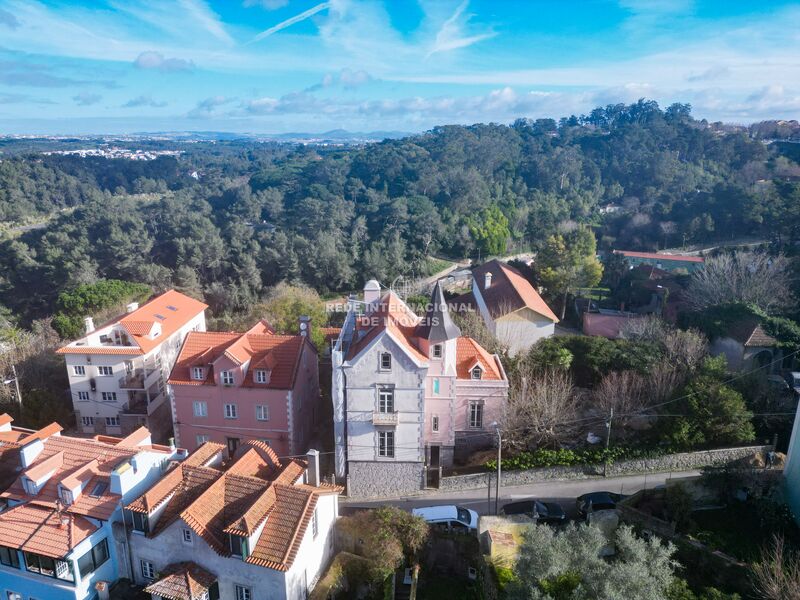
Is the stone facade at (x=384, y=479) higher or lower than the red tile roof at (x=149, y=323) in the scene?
lower

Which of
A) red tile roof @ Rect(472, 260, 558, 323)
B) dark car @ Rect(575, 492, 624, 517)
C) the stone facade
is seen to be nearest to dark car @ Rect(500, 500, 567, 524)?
dark car @ Rect(575, 492, 624, 517)

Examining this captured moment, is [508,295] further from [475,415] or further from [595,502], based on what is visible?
[595,502]

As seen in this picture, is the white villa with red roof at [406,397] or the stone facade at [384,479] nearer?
the white villa with red roof at [406,397]

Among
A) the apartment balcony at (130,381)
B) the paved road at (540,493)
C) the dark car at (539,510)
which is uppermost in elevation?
the apartment balcony at (130,381)

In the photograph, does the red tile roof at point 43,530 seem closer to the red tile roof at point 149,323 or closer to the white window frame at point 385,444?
the white window frame at point 385,444

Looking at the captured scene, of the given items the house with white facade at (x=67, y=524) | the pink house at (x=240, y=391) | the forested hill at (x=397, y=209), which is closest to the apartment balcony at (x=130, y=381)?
the pink house at (x=240, y=391)

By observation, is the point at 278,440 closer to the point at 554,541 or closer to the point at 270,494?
the point at 270,494
